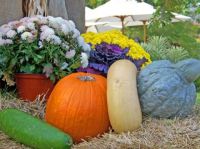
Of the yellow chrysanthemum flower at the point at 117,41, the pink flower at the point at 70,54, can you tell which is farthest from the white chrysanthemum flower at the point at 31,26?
the yellow chrysanthemum flower at the point at 117,41

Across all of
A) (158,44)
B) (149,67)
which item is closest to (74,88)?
(149,67)

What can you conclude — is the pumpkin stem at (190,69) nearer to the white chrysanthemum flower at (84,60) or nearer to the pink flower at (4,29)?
the white chrysanthemum flower at (84,60)

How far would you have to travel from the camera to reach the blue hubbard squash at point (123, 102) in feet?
8.64

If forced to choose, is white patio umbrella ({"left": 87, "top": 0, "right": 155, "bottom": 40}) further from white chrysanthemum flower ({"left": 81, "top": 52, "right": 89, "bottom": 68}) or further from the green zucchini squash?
the green zucchini squash

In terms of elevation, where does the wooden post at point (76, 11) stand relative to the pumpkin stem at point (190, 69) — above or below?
above

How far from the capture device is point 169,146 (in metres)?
2.35

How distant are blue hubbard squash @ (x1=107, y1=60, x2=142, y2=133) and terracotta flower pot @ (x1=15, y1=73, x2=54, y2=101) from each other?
722 mm

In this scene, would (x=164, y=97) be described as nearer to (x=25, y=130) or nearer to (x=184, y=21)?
(x=25, y=130)

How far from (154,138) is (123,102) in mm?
309

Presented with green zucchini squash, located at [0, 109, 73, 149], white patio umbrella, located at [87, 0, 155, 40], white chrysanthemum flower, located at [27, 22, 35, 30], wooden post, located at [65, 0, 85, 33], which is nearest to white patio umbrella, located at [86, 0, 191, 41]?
white patio umbrella, located at [87, 0, 155, 40]

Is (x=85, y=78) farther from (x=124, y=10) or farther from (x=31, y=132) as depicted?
(x=124, y=10)

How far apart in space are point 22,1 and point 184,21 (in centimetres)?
1087

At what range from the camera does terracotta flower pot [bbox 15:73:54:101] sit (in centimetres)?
328

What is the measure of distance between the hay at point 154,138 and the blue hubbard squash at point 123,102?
64 mm
